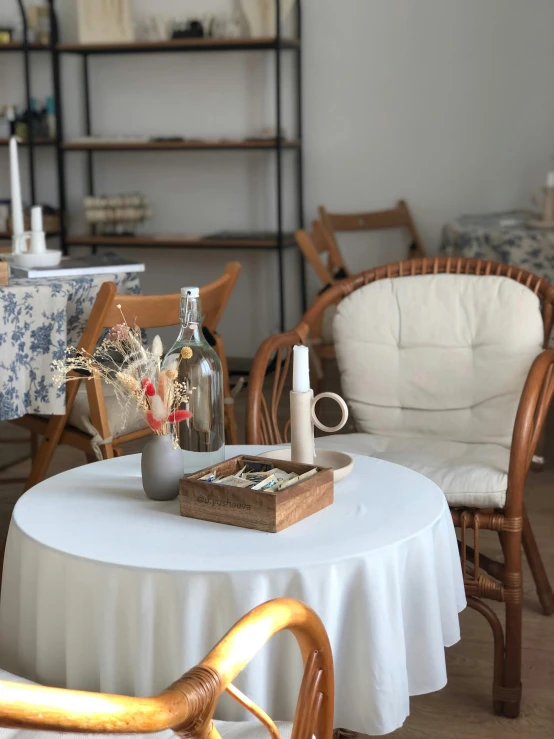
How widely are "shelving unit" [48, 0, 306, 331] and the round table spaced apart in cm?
338

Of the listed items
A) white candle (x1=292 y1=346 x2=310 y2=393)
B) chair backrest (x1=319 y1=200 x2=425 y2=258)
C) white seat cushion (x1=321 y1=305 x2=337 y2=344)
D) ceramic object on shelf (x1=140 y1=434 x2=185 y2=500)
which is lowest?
white seat cushion (x1=321 y1=305 x2=337 y2=344)

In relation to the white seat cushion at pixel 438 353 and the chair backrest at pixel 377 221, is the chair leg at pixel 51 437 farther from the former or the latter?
the chair backrest at pixel 377 221

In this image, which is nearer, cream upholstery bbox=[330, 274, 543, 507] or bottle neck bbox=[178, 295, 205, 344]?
bottle neck bbox=[178, 295, 205, 344]

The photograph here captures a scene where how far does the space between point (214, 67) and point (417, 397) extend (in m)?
3.12

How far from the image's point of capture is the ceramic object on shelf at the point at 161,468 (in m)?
1.54

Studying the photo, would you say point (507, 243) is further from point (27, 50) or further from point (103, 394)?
point (27, 50)

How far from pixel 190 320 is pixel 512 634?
926mm

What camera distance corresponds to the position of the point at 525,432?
1960 mm

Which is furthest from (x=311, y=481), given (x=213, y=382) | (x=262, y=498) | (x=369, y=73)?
(x=369, y=73)

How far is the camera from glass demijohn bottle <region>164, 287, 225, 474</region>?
1.62 m

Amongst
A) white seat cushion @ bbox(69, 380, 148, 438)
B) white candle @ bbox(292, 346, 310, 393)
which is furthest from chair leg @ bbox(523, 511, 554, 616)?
white seat cushion @ bbox(69, 380, 148, 438)

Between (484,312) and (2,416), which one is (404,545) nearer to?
(484,312)

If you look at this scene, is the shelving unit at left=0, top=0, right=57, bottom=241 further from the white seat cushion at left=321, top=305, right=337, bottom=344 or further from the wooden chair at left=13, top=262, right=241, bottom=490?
the wooden chair at left=13, top=262, right=241, bottom=490

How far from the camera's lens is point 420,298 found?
2.46 metres
